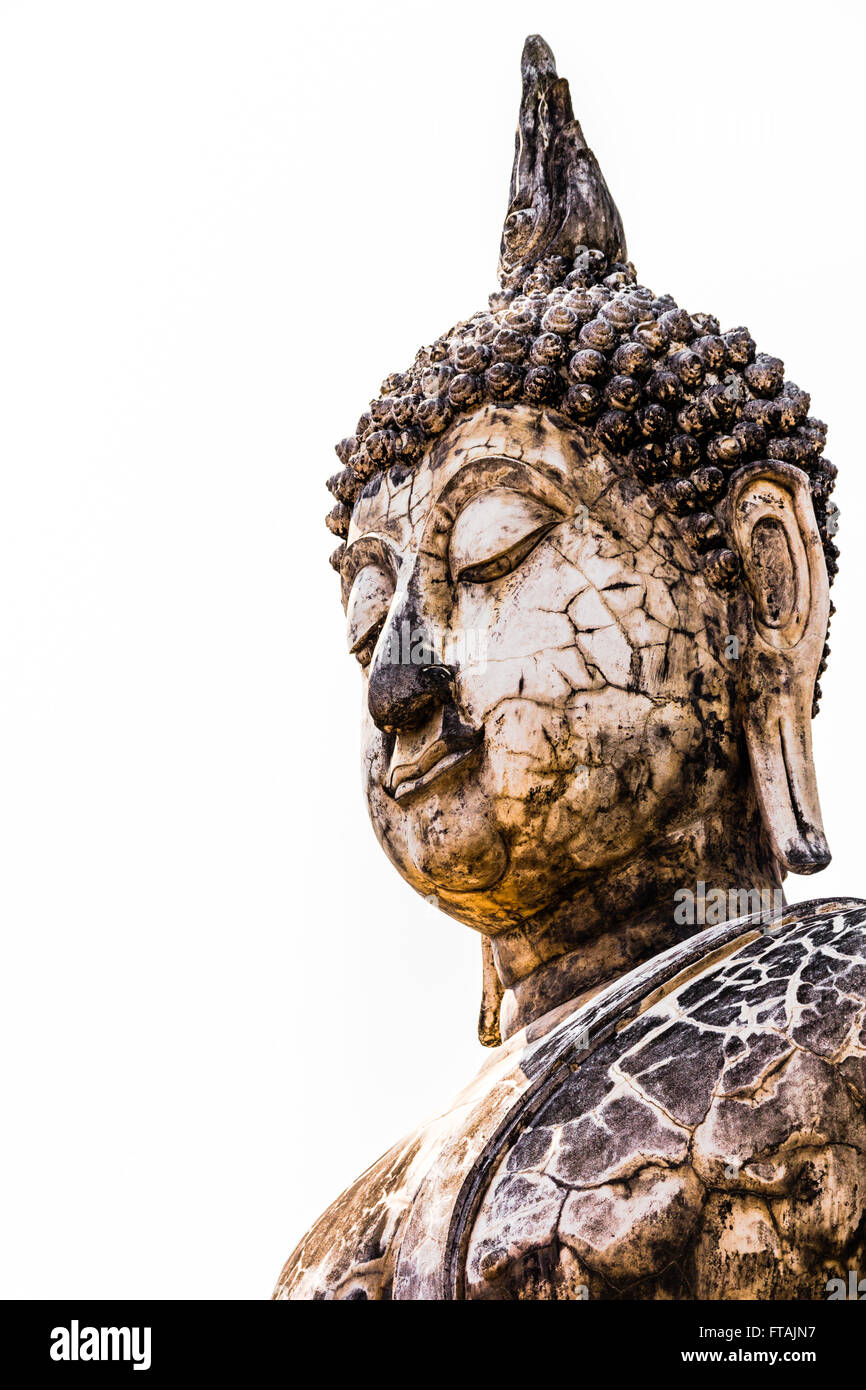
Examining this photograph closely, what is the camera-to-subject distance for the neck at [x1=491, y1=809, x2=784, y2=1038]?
225 inches

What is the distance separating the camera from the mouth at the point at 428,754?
566 centimetres

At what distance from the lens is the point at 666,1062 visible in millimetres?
4855

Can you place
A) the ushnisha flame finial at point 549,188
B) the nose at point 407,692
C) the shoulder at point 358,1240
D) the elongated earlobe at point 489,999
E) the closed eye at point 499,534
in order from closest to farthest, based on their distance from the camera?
the shoulder at point 358,1240 → the nose at point 407,692 → the closed eye at point 499,534 → the elongated earlobe at point 489,999 → the ushnisha flame finial at point 549,188

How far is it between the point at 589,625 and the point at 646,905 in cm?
86

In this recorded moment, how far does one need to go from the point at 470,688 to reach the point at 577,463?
32.5 inches

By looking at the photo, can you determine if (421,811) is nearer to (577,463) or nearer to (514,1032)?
(514,1032)

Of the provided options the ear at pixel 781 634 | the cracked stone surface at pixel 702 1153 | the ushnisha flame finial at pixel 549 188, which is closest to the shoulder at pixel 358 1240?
the cracked stone surface at pixel 702 1153

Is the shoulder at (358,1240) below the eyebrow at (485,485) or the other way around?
below

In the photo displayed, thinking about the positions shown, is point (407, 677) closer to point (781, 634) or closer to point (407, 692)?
point (407, 692)

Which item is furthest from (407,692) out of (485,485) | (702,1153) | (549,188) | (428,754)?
(549,188)

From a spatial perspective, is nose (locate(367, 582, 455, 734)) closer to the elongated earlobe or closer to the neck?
the neck

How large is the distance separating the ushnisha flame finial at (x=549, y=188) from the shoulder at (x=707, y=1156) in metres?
2.81

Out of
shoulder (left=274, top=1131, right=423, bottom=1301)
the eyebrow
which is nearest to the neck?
A: shoulder (left=274, top=1131, right=423, bottom=1301)

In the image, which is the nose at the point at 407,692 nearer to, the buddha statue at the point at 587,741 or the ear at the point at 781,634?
the buddha statue at the point at 587,741
